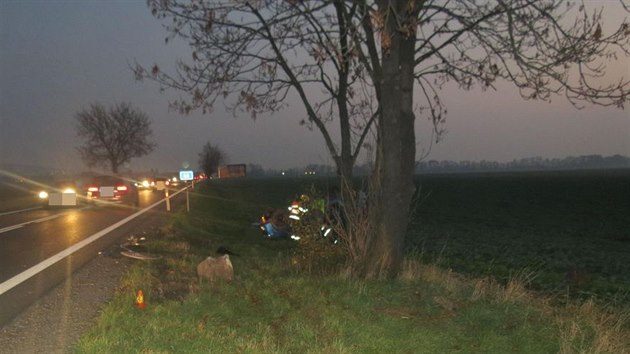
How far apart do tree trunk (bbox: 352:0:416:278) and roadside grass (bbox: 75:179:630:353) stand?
459 millimetres

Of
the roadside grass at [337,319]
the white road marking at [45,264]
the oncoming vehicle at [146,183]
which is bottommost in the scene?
the roadside grass at [337,319]

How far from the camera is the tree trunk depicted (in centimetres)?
827

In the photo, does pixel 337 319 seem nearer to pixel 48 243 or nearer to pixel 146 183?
pixel 48 243

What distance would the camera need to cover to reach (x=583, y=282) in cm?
1270

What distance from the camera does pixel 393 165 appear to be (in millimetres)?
8320

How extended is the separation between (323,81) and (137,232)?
6.87 metres

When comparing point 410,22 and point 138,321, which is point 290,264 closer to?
point 138,321

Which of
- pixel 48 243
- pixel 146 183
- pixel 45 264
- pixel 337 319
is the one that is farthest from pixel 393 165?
pixel 146 183

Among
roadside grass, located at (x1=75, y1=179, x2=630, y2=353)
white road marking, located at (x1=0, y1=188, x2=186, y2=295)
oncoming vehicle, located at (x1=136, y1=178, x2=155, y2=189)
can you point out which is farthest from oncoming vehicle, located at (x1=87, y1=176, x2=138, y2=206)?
oncoming vehicle, located at (x1=136, y1=178, x2=155, y2=189)

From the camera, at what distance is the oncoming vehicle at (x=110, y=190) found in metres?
27.4

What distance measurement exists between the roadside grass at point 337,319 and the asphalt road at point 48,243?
4.14 ft

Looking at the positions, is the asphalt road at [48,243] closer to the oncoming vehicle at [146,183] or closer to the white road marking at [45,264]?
the white road marking at [45,264]

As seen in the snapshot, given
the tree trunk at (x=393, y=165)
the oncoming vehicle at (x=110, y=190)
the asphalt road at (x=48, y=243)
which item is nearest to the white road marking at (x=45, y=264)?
the asphalt road at (x=48, y=243)

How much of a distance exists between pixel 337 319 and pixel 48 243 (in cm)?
877
